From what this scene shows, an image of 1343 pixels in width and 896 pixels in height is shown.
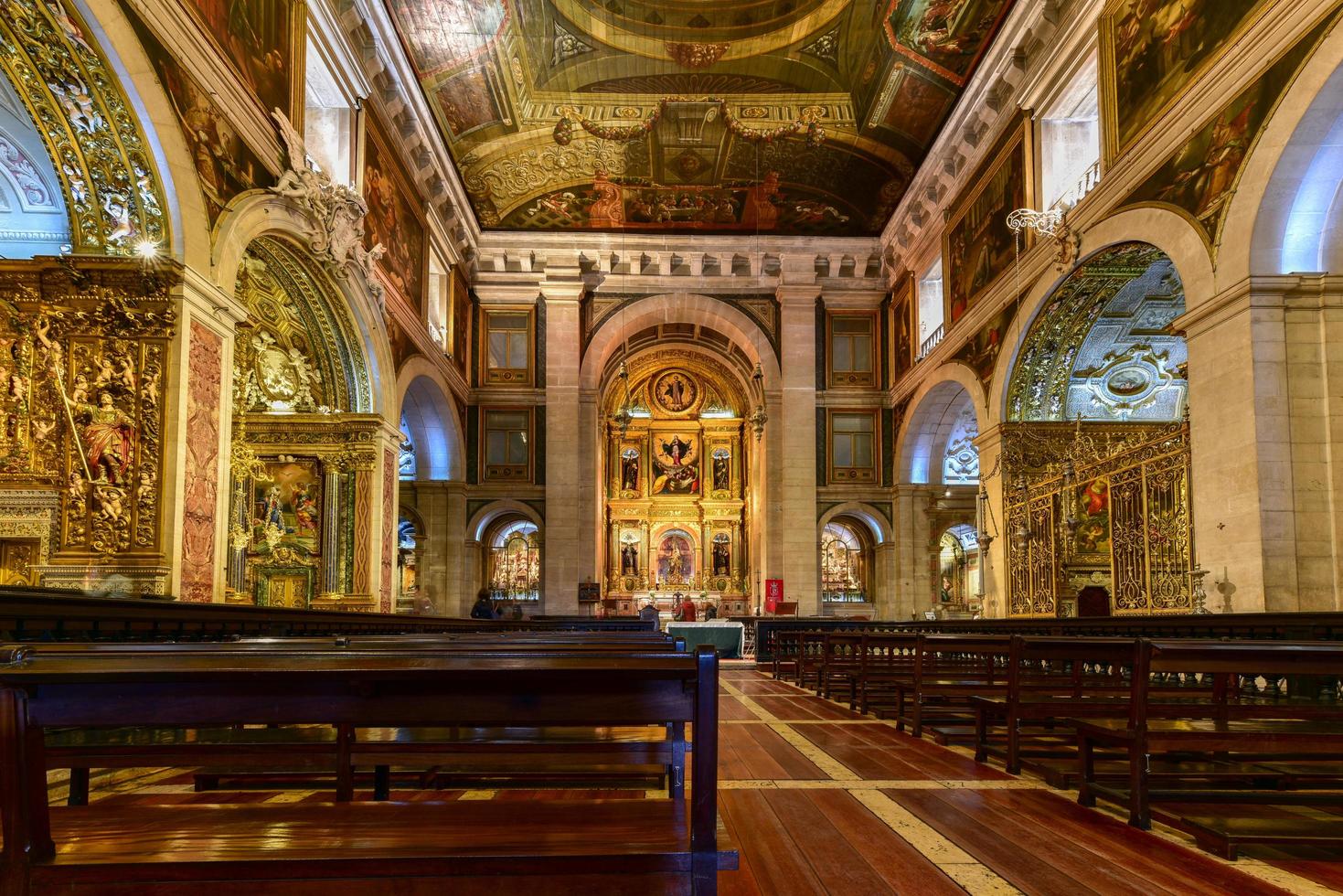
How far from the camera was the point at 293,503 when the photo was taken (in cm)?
1354

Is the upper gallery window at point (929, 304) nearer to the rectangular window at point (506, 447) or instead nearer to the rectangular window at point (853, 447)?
the rectangular window at point (853, 447)

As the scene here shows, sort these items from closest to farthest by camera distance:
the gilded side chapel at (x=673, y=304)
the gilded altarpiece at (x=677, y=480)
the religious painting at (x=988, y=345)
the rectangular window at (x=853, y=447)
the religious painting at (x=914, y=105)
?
the gilded side chapel at (x=673, y=304), the religious painting at (x=988, y=345), the religious painting at (x=914, y=105), the rectangular window at (x=853, y=447), the gilded altarpiece at (x=677, y=480)

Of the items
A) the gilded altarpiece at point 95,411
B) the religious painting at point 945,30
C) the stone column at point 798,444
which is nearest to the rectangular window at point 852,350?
the stone column at point 798,444

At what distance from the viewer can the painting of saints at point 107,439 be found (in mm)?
7547

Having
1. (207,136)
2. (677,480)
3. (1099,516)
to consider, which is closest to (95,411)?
A: (207,136)

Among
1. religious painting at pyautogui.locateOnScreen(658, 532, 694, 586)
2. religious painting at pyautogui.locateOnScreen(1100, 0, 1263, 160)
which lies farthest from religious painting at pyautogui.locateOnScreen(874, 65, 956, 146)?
religious painting at pyautogui.locateOnScreen(658, 532, 694, 586)

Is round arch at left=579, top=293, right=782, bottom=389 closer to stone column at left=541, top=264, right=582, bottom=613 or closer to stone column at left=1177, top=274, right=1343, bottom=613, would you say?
stone column at left=541, top=264, right=582, bottom=613

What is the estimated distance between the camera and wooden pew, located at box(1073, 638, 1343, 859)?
2889 millimetres

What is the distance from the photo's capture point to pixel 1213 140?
8.80 metres

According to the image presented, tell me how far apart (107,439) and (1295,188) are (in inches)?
403

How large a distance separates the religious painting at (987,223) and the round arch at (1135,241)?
1.02m

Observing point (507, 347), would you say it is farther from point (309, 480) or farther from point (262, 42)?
point (262, 42)

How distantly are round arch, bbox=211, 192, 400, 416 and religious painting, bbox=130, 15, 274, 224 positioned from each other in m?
0.18

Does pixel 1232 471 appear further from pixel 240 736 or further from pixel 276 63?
pixel 276 63
